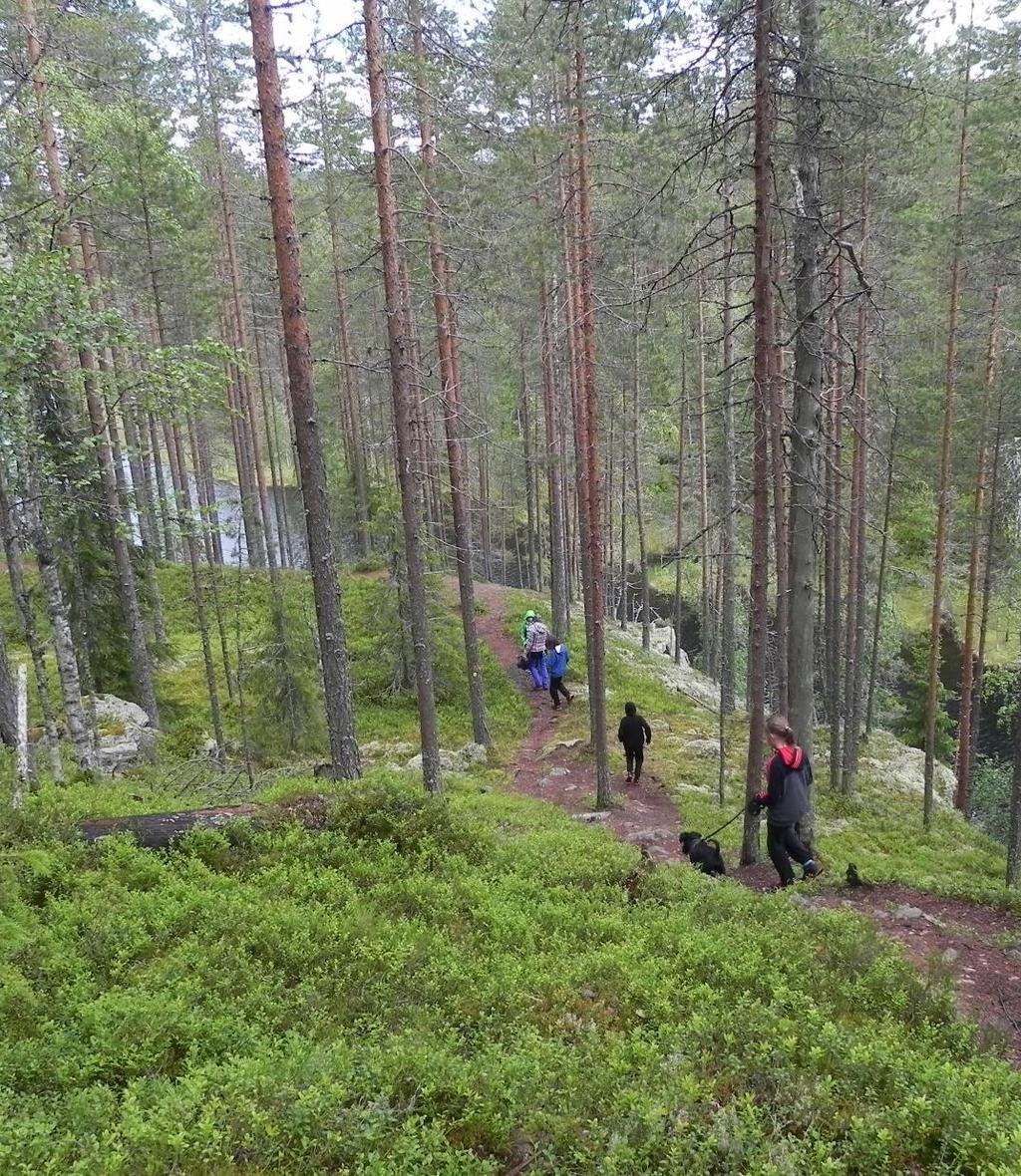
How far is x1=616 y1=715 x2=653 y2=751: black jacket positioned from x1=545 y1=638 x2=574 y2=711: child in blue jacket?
5.44 meters

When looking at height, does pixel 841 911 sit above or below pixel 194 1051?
below

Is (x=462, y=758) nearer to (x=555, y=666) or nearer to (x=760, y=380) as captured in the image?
(x=555, y=666)

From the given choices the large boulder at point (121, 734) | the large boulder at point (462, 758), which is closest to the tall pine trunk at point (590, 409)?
the large boulder at point (462, 758)

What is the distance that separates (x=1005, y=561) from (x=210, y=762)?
21480 mm

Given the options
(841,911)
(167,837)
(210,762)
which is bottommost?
(210,762)

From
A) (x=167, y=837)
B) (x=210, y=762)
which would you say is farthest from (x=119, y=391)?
(x=210, y=762)

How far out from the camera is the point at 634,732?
47.8ft

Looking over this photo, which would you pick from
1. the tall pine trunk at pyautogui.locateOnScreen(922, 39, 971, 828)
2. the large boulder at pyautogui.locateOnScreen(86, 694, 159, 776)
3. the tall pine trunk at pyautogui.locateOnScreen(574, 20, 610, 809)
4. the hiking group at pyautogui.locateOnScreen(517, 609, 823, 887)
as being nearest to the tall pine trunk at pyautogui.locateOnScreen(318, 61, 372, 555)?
the large boulder at pyautogui.locateOnScreen(86, 694, 159, 776)

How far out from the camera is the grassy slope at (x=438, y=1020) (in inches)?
139

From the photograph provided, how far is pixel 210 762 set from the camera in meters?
13.2

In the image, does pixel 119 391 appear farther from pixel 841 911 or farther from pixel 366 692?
pixel 366 692

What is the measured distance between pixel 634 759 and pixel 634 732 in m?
1.09

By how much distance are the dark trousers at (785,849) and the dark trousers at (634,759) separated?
19.5 ft

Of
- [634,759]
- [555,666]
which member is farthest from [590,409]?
[555,666]
